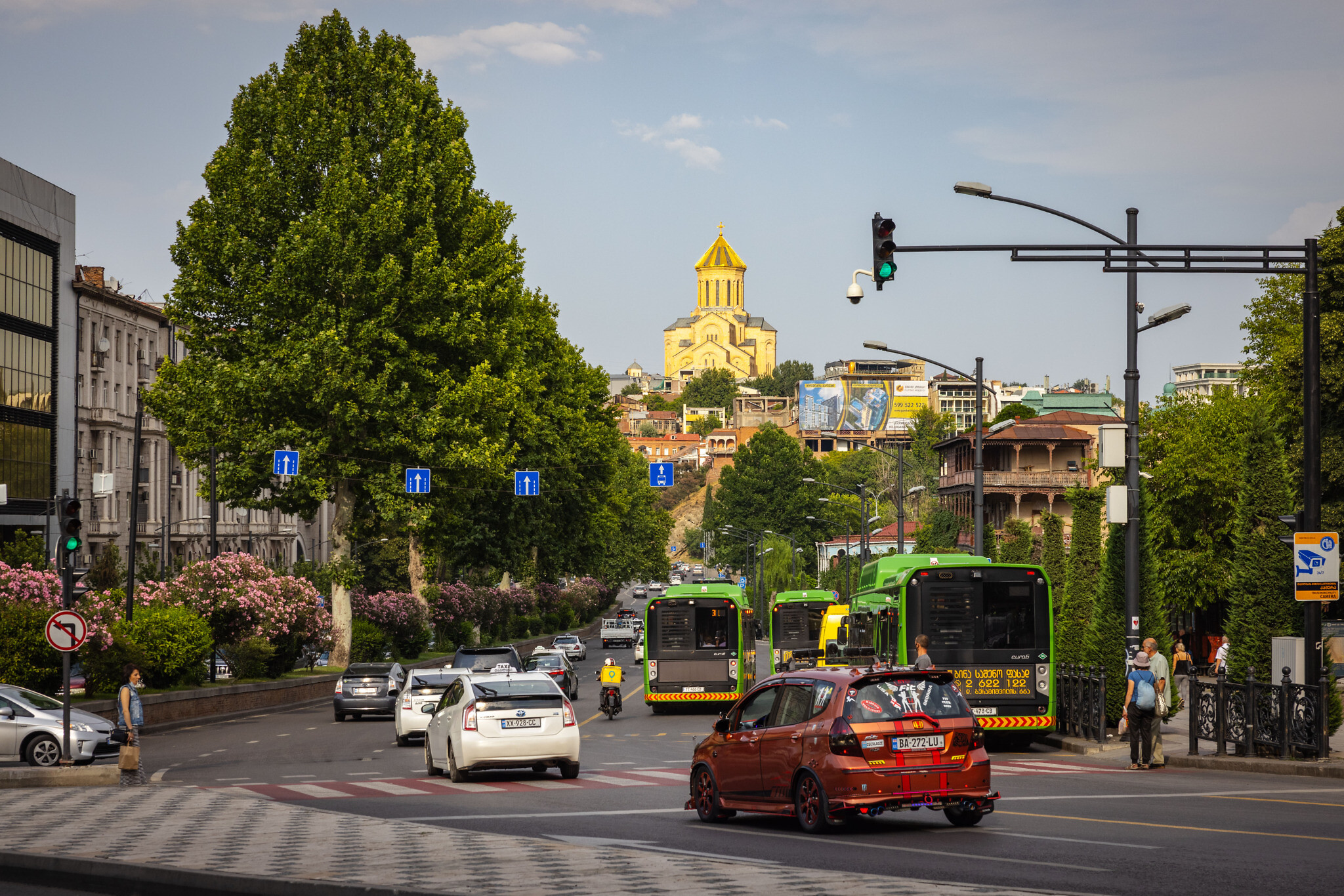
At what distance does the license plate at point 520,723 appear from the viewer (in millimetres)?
20594

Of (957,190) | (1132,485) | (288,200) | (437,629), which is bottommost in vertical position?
(437,629)

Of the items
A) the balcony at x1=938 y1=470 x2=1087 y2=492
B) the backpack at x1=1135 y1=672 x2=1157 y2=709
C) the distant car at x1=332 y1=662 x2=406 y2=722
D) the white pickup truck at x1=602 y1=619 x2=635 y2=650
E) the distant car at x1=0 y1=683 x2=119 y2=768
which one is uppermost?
the balcony at x1=938 y1=470 x2=1087 y2=492

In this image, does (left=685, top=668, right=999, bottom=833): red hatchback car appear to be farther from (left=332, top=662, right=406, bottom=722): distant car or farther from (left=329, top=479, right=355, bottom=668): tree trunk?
(left=329, top=479, right=355, bottom=668): tree trunk

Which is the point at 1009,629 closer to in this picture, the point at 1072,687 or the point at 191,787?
the point at 1072,687

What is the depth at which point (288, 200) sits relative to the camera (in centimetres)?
4366

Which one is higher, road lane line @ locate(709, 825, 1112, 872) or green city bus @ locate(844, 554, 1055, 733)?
green city bus @ locate(844, 554, 1055, 733)

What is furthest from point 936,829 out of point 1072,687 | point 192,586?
point 192,586

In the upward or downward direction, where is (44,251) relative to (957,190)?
upward

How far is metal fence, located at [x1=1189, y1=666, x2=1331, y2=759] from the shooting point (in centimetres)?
1989

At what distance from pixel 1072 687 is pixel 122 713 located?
1557 cm

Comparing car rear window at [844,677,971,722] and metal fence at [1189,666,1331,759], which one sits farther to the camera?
metal fence at [1189,666,1331,759]

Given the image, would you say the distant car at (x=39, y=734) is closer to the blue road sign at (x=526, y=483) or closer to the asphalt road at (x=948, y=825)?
the asphalt road at (x=948, y=825)

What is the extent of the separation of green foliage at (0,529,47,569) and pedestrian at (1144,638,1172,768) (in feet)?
105

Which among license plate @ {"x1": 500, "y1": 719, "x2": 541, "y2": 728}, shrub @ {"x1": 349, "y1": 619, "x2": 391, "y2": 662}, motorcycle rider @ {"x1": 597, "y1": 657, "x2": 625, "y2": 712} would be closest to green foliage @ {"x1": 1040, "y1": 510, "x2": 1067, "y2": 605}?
motorcycle rider @ {"x1": 597, "y1": 657, "x2": 625, "y2": 712}
